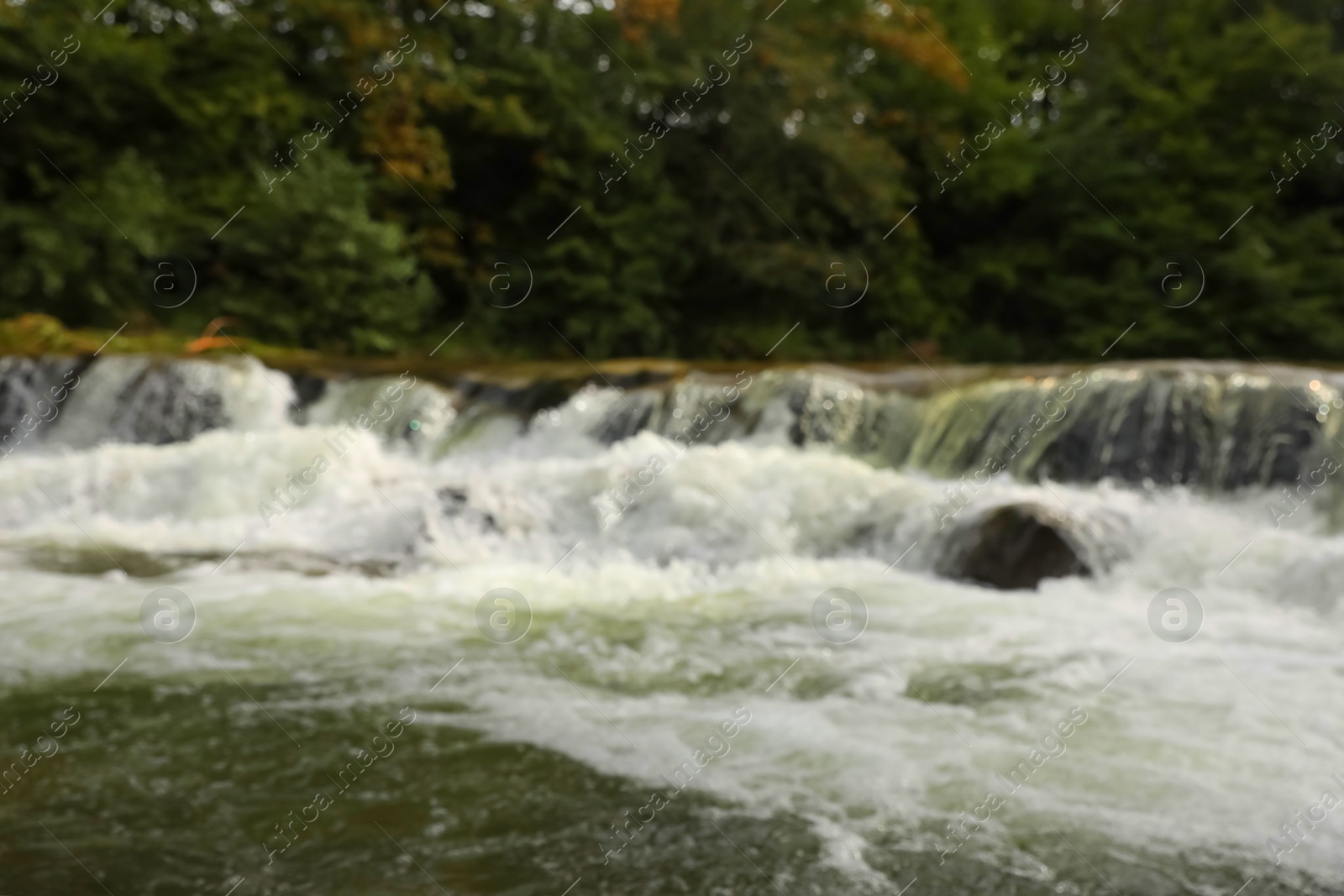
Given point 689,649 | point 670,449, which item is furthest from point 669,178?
point 689,649

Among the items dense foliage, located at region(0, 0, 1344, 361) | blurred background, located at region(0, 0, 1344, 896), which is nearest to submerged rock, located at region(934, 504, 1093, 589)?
blurred background, located at region(0, 0, 1344, 896)

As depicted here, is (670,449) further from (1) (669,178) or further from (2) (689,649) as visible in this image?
(1) (669,178)

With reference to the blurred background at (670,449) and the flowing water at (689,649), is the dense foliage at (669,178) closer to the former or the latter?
the blurred background at (670,449)

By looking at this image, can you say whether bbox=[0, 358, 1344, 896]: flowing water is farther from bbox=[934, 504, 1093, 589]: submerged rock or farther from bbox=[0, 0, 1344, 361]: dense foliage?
bbox=[0, 0, 1344, 361]: dense foliage

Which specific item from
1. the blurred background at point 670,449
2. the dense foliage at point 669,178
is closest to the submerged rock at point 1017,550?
the blurred background at point 670,449

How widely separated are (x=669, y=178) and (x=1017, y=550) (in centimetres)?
1250

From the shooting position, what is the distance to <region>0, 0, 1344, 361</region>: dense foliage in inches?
561

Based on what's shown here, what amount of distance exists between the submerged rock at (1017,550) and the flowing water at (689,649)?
128 mm

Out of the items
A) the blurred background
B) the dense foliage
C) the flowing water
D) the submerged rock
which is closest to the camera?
the flowing water

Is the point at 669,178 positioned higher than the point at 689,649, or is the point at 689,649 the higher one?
the point at 669,178

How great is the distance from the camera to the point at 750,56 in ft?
51.6

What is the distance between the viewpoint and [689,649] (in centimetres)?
461

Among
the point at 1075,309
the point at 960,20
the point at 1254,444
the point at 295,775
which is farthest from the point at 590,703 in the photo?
the point at 960,20

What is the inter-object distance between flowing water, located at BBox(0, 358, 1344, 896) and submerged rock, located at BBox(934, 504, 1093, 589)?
0.42ft
